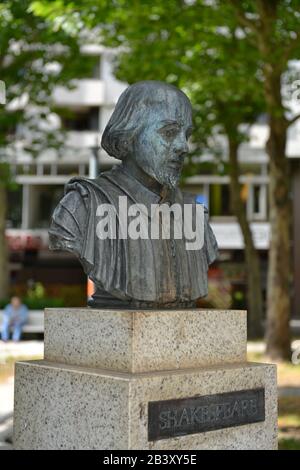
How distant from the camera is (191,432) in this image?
4359 millimetres

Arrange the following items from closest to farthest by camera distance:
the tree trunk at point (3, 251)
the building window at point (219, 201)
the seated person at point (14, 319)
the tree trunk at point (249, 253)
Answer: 1. the seated person at point (14, 319)
2. the tree trunk at point (249, 253)
3. the tree trunk at point (3, 251)
4. the building window at point (219, 201)

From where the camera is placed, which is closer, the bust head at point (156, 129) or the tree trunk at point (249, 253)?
the bust head at point (156, 129)

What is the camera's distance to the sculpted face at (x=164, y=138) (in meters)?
4.84

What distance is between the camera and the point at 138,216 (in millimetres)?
4918

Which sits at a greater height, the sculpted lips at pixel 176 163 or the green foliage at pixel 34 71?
the green foliage at pixel 34 71

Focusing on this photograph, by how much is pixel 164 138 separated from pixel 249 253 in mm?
14746

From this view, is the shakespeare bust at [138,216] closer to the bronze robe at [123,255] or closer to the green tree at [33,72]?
the bronze robe at [123,255]

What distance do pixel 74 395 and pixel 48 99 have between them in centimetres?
1746

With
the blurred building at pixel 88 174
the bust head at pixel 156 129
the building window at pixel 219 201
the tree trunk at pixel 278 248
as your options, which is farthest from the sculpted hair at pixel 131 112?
the building window at pixel 219 201

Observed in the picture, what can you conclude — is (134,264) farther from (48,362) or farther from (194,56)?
(194,56)

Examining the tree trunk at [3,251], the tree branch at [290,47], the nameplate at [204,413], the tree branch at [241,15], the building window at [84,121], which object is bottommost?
the nameplate at [204,413]

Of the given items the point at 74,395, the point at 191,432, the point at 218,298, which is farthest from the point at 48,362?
the point at 218,298

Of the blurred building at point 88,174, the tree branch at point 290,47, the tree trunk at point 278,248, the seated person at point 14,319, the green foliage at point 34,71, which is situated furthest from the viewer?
the blurred building at point 88,174
